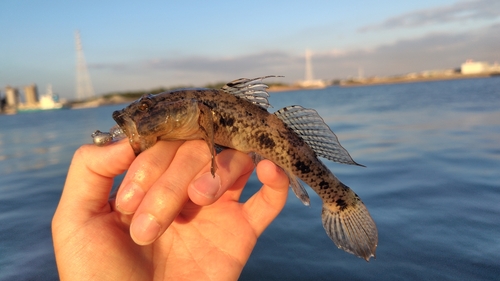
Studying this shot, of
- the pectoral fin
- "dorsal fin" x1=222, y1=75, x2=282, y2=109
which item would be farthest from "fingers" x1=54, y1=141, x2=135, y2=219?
"dorsal fin" x1=222, y1=75, x2=282, y2=109

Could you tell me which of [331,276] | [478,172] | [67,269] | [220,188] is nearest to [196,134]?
[220,188]

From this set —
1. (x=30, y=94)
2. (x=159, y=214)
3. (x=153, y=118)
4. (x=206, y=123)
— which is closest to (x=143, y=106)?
(x=153, y=118)

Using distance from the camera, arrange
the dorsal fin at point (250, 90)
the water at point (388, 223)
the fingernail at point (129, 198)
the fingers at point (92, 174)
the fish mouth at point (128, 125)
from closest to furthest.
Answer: the fingernail at point (129, 198)
the fish mouth at point (128, 125)
the fingers at point (92, 174)
the dorsal fin at point (250, 90)
the water at point (388, 223)

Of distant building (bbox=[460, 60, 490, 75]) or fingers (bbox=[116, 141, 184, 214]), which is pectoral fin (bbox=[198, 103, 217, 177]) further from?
distant building (bbox=[460, 60, 490, 75])

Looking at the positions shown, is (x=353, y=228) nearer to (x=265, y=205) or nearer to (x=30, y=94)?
(x=265, y=205)

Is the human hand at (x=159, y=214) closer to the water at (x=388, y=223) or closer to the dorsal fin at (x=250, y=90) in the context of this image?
the dorsal fin at (x=250, y=90)

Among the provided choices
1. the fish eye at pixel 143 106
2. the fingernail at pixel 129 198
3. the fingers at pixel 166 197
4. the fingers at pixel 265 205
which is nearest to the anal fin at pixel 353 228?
the fingers at pixel 265 205
